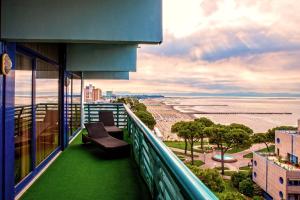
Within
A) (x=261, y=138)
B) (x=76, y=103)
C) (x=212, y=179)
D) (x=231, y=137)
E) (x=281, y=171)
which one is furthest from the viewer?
(x=261, y=138)

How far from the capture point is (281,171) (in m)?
25.5

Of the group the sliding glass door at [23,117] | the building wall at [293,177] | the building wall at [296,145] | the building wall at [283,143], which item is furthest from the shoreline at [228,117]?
the sliding glass door at [23,117]

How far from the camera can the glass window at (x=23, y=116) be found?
3525mm

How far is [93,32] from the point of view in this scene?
9.85 feet

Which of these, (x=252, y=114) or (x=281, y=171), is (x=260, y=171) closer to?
(x=281, y=171)

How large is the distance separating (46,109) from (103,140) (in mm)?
1604

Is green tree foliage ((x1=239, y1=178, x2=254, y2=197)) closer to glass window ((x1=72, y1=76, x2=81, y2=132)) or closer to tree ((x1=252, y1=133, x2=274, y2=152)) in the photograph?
tree ((x1=252, y1=133, x2=274, y2=152))

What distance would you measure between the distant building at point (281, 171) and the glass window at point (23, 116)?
26660 mm

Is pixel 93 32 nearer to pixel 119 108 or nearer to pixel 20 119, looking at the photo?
pixel 20 119

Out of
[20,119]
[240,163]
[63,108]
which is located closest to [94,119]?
[63,108]

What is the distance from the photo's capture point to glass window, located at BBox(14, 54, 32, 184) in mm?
3525

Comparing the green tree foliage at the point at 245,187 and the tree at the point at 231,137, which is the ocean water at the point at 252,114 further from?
the green tree foliage at the point at 245,187

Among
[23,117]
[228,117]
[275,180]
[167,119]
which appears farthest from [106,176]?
[228,117]

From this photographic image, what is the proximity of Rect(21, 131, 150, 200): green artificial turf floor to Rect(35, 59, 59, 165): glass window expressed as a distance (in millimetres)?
389
